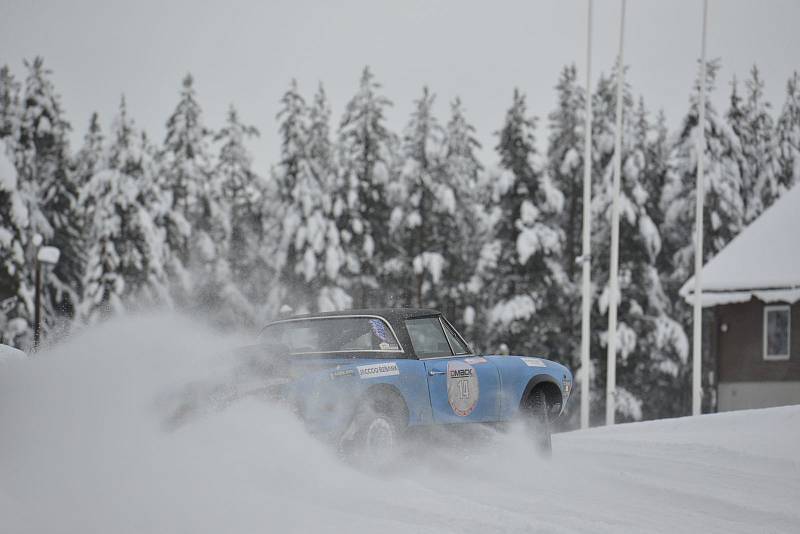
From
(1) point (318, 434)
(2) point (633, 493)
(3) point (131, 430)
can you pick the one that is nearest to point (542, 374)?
(2) point (633, 493)

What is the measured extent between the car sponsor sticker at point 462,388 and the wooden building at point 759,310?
18736 millimetres

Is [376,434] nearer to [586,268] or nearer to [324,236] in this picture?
[586,268]

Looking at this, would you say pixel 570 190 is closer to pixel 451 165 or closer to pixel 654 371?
pixel 451 165

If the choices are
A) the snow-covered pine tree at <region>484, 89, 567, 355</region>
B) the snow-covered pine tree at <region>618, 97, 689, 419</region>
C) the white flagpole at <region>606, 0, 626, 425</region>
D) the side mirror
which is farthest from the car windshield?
the snow-covered pine tree at <region>618, 97, 689, 419</region>

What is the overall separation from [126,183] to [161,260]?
337cm

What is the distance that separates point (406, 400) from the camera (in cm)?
949

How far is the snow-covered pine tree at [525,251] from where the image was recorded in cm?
3947

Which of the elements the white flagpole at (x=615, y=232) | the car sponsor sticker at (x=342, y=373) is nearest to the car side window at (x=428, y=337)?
the car sponsor sticker at (x=342, y=373)

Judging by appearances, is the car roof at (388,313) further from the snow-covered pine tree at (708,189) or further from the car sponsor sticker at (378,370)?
the snow-covered pine tree at (708,189)

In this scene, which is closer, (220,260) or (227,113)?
(220,260)

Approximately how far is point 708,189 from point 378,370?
35.9m

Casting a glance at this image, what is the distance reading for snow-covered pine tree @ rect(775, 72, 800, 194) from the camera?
4706cm

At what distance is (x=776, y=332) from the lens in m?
29.1

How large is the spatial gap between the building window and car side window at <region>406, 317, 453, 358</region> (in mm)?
20750
